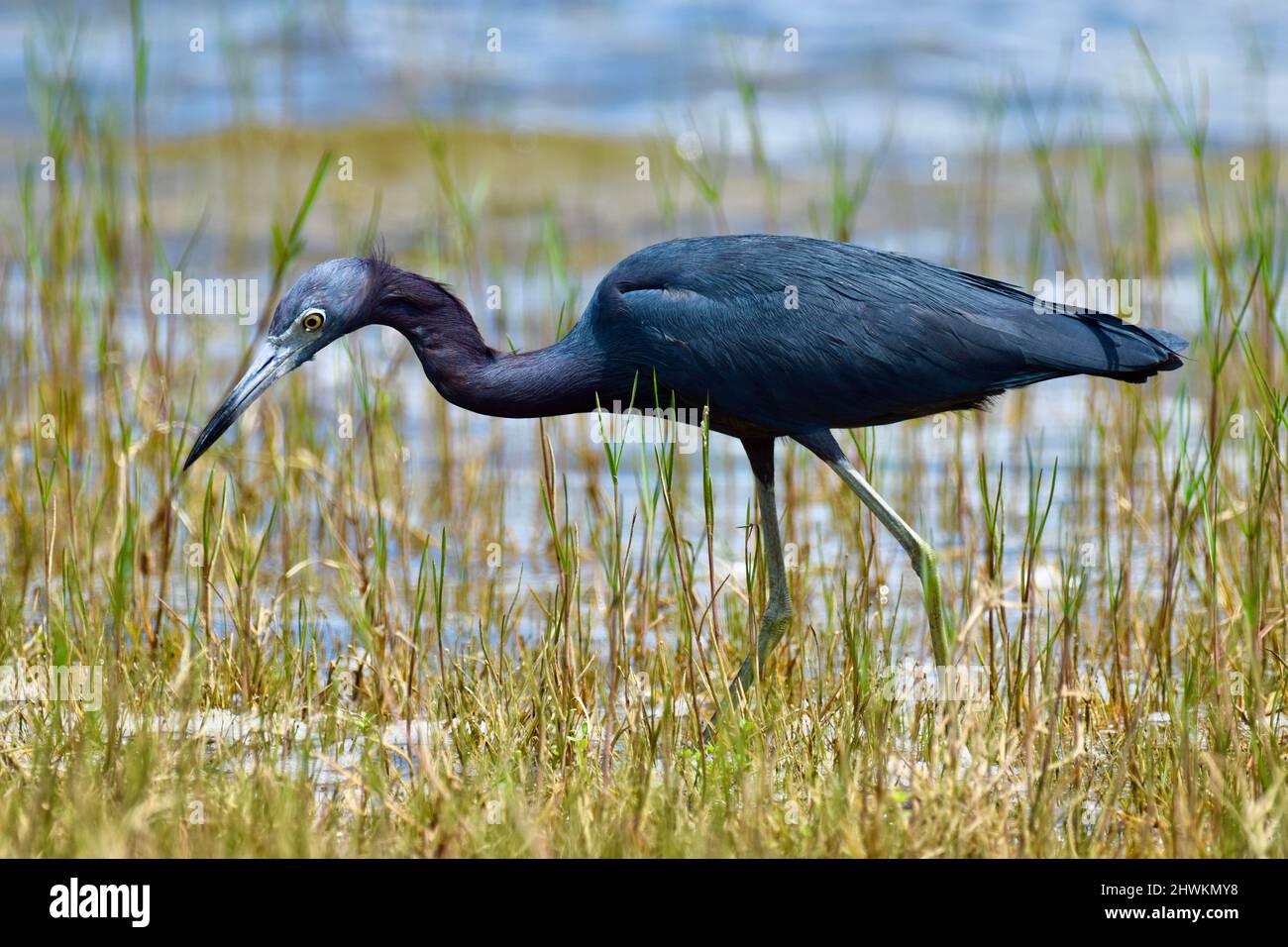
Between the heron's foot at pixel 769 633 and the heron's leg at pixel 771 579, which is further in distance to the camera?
the heron's leg at pixel 771 579

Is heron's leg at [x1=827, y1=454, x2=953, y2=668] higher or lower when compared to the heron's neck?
lower

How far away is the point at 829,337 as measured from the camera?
4.34 meters

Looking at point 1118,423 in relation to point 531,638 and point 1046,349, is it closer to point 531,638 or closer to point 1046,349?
point 1046,349

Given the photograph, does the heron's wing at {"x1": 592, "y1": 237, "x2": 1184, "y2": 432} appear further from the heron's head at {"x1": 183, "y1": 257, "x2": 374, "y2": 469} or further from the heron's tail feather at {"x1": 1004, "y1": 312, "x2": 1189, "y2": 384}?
the heron's head at {"x1": 183, "y1": 257, "x2": 374, "y2": 469}

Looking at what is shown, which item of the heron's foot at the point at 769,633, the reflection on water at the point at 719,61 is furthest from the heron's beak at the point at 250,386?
the reflection on water at the point at 719,61

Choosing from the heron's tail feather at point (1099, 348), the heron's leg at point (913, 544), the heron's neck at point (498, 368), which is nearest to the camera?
the heron's leg at point (913, 544)

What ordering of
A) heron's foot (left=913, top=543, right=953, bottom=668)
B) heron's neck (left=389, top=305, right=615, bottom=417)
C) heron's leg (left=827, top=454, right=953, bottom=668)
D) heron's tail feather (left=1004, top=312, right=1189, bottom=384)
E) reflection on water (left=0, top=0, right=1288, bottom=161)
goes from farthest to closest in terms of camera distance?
reflection on water (left=0, top=0, right=1288, bottom=161)
heron's neck (left=389, top=305, right=615, bottom=417)
heron's tail feather (left=1004, top=312, right=1189, bottom=384)
heron's leg (left=827, top=454, right=953, bottom=668)
heron's foot (left=913, top=543, right=953, bottom=668)

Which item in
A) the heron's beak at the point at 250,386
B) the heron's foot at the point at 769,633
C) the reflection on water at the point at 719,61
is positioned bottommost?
the heron's foot at the point at 769,633

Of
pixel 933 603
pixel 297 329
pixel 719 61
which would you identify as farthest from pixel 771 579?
pixel 719 61

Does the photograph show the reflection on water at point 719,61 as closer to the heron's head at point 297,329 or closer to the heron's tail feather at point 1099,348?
the heron's tail feather at point 1099,348

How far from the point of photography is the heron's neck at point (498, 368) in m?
4.45

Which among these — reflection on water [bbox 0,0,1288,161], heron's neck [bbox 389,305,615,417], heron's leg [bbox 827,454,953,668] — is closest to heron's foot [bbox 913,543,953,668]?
heron's leg [bbox 827,454,953,668]

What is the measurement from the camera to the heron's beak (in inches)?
165

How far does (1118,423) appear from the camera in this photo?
5.95m
